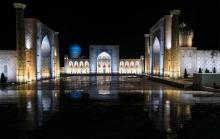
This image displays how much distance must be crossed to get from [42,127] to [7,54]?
25.9 meters

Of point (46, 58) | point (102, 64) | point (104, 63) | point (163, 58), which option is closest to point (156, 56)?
point (163, 58)

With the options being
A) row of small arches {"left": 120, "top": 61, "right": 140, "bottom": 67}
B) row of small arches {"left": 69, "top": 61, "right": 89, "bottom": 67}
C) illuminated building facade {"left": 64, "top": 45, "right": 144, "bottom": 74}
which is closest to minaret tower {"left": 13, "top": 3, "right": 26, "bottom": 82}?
illuminated building facade {"left": 64, "top": 45, "right": 144, "bottom": 74}

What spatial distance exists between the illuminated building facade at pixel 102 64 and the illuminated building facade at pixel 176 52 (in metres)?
19.2

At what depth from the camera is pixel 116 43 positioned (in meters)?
72.5

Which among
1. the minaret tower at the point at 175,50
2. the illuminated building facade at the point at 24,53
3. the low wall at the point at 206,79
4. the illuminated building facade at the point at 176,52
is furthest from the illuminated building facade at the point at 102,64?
the low wall at the point at 206,79

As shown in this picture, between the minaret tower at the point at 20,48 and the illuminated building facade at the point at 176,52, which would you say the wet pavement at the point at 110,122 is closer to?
the minaret tower at the point at 20,48

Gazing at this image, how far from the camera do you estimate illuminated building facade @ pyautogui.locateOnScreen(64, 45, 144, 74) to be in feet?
218

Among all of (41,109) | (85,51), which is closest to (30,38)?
(41,109)

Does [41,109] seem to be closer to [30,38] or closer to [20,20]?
[20,20]

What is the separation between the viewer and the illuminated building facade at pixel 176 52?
32.5 m

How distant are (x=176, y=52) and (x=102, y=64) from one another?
3691 cm

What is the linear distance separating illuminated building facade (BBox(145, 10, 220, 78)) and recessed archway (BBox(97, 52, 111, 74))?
21269mm

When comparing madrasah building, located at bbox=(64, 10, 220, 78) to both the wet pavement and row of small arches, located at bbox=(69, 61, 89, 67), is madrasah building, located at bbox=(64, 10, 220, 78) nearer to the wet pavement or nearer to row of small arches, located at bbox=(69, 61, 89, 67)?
row of small arches, located at bbox=(69, 61, 89, 67)

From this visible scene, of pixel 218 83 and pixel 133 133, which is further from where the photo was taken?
pixel 218 83
